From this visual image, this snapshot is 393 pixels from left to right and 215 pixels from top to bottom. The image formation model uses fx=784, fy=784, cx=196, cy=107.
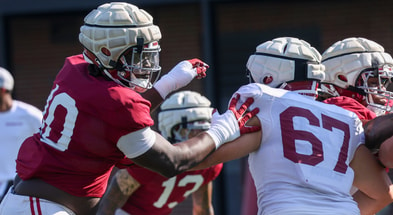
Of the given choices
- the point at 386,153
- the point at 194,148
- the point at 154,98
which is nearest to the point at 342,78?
the point at 386,153

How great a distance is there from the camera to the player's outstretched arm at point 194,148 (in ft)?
12.0

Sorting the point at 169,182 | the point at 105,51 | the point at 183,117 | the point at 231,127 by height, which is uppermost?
the point at 105,51

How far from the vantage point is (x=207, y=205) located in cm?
608

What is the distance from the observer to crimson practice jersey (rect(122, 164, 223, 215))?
18.2ft

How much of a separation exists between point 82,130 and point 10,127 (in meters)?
3.65

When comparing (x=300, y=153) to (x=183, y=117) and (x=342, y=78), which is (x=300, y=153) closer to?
(x=342, y=78)

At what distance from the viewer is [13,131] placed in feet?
23.3

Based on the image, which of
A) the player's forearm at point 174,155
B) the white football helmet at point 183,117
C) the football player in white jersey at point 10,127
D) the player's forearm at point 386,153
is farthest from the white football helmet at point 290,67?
the football player in white jersey at point 10,127

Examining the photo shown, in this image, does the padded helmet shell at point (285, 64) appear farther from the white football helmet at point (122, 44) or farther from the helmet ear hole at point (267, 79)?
the white football helmet at point (122, 44)

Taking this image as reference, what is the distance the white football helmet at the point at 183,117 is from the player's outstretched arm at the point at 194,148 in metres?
2.28

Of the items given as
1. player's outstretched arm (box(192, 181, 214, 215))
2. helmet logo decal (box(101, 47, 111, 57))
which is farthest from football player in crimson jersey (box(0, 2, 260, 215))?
player's outstretched arm (box(192, 181, 214, 215))

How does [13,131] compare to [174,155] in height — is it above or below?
below

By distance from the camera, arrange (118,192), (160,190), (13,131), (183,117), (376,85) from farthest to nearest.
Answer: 1. (13,131)
2. (183,117)
3. (160,190)
4. (118,192)
5. (376,85)

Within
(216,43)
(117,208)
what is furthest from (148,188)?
(216,43)
